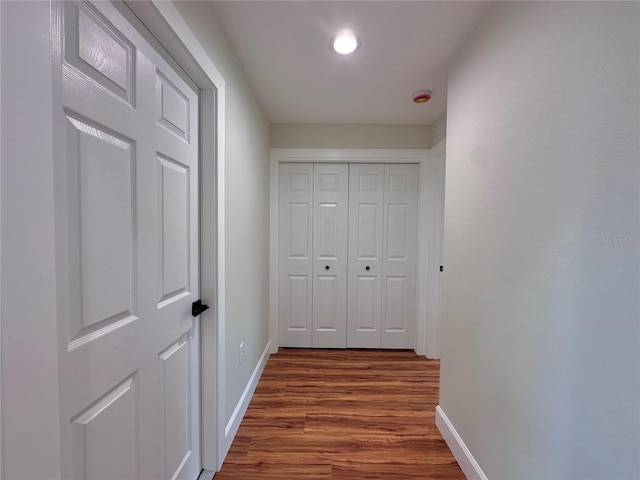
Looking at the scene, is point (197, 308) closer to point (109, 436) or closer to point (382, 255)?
point (109, 436)

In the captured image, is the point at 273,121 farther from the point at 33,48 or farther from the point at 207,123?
the point at 33,48

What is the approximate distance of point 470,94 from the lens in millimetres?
1311

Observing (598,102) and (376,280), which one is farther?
(376,280)

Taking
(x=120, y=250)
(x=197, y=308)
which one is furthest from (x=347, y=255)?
(x=120, y=250)

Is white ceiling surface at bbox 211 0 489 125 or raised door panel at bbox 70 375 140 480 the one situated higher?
white ceiling surface at bbox 211 0 489 125

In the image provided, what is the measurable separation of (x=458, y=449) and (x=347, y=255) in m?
1.67

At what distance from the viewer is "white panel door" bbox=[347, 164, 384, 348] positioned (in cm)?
259

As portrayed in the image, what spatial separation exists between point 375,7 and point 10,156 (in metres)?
1.44

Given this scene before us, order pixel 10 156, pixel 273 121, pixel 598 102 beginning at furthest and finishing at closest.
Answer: pixel 273 121
pixel 598 102
pixel 10 156

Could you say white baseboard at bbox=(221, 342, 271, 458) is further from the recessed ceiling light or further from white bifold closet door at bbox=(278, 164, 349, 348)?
the recessed ceiling light

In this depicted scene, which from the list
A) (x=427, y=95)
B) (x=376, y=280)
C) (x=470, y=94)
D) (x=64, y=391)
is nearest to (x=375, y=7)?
(x=470, y=94)

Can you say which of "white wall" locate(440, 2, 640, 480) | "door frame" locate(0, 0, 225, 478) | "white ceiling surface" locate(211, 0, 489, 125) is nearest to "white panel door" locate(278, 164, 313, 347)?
"white ceiling surface" locate(211, 0, 489, 125)

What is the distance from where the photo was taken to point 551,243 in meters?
0.84

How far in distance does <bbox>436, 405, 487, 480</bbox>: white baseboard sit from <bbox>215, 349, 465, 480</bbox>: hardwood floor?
0.04 metres
